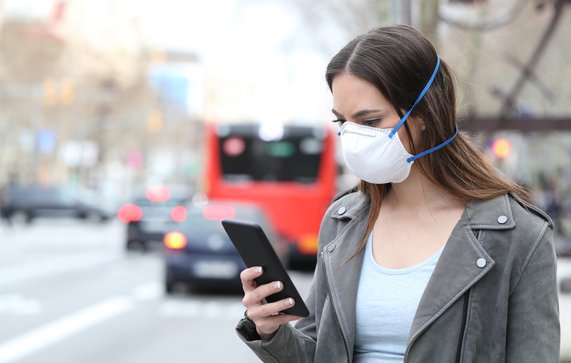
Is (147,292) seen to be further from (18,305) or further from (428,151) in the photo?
(428,151)

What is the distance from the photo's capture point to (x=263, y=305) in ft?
8.62

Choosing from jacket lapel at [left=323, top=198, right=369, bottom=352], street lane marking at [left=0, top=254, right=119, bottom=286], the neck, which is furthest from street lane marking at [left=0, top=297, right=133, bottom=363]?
the neck

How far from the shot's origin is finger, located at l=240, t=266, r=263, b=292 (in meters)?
2.60

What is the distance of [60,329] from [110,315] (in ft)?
5.03

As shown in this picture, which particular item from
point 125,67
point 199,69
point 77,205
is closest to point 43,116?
point 125,67

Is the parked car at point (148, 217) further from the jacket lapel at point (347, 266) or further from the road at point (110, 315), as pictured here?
the jacket lapel at point (347, 266)

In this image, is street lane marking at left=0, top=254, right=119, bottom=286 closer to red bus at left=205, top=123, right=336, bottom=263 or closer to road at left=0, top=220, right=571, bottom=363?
road at left=0, top=220, right=571, bottom=363

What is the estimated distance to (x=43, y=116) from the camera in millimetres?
69125

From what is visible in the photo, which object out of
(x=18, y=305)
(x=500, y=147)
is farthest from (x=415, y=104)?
(x=500, y=147)

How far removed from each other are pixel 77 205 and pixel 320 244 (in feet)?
149

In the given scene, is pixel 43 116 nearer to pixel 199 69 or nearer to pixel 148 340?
pixel 148 340

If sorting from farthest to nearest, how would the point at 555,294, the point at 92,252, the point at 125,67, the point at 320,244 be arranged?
the point at 125,67 < the point at 92,252 < the point at 320,244 < the point at 555,294

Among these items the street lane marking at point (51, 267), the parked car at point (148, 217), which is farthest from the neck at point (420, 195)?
the parked car at point (148, 217)

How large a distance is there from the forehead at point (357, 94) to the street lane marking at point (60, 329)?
8.32m
